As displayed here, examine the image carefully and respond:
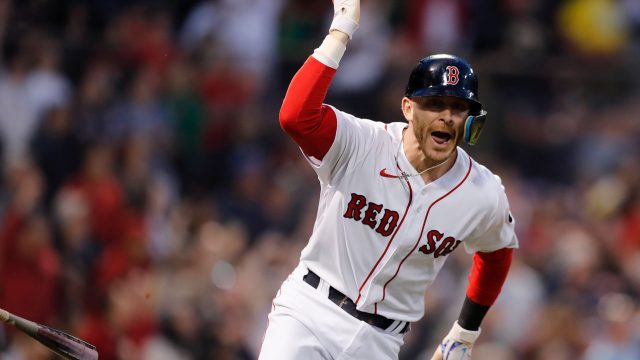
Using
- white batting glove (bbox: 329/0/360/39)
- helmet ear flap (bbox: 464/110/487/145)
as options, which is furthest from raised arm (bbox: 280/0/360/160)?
helmet ear flap (bbox: 464/110/487/145)

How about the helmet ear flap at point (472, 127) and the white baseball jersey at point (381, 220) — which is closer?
the helmet ear flap at point (472, 127)

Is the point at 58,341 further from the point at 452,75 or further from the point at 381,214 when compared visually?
the point at 452,75

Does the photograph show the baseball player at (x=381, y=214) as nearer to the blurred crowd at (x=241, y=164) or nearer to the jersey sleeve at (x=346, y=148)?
the jersey sleeve at (x=346, y=148)

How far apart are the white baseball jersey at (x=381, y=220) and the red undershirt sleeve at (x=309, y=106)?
0.16 meters

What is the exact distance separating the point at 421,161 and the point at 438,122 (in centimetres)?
25

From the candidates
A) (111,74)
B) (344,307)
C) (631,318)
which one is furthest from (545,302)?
(344,307)

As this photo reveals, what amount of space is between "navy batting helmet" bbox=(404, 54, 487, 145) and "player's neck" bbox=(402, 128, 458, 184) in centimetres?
21

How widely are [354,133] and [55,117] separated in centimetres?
528

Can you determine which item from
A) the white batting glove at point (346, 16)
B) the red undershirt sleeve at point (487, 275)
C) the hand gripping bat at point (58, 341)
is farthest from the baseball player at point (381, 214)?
the hand gripping bat at point (58, 341)

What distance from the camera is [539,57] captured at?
11281mm

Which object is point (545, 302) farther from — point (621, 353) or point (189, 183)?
point (189, 183)

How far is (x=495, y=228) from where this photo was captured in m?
5.27

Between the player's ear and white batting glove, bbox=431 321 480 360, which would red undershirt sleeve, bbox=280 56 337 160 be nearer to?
the player's ear

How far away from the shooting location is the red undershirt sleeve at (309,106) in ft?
15.5
